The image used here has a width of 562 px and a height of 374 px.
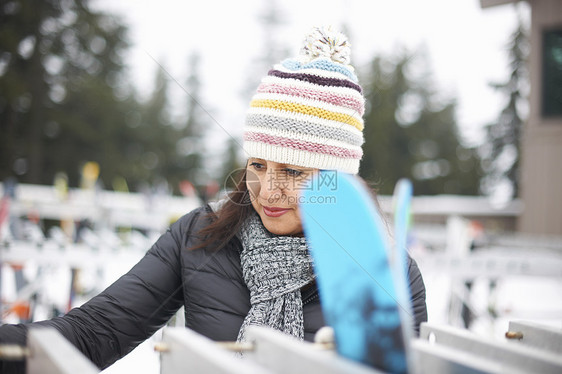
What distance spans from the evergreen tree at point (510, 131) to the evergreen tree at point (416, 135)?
2.94 ft

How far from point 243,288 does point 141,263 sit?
0.27m

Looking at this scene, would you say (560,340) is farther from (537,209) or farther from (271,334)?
(537,209)

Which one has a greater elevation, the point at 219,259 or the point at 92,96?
the point at 92,96

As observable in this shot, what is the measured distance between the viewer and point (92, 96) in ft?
57.7

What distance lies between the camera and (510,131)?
80.5 feet

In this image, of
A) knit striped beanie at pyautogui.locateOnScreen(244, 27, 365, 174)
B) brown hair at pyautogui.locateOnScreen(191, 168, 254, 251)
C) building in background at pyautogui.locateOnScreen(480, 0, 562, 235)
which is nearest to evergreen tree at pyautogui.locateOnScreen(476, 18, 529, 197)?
building in background at pyautogui.locateOnScreen(480, 0, 562, 235)

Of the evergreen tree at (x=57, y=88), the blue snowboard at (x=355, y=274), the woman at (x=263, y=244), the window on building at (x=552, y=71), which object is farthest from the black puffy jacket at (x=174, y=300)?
the evergreen tree at (x=57, y=88)

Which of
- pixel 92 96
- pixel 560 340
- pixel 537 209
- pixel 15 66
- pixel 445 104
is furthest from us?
pixel 445 104

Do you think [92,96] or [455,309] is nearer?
[455,309]

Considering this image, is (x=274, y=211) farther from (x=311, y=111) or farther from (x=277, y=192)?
(x=311, y=111)

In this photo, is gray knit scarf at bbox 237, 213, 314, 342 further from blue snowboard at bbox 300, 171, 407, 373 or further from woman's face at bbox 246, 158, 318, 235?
blue snowboard at bbox 300, 171, 407, 373

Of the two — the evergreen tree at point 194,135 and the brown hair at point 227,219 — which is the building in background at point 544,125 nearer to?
the brown hair at point 227,219

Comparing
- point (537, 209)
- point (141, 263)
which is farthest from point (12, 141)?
point (141, 263)

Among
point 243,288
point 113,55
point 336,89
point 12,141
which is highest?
point 113,55
